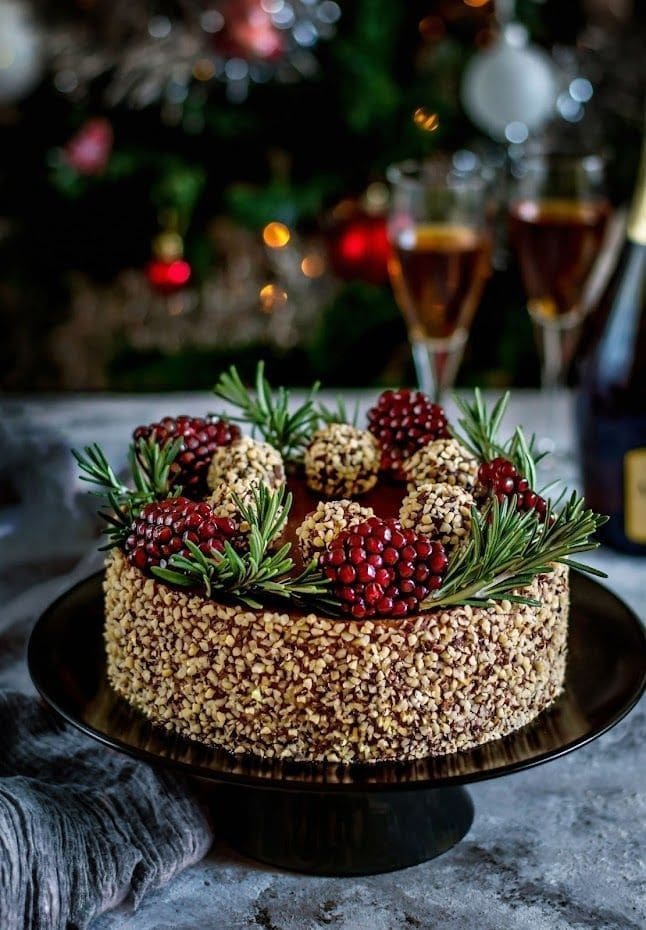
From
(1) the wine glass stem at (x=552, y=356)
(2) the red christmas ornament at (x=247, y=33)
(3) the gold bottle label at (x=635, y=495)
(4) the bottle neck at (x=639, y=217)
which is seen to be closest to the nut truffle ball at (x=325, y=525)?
(3) the gold bottle label at (x=635, y=495)

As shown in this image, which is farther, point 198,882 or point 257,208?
point 257,208

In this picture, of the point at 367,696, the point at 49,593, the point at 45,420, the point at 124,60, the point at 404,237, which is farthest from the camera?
the point at 124,60

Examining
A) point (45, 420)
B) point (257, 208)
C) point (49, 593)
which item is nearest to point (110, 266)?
point (257, 208)

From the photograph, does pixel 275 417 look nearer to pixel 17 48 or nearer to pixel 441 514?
pixel 441 514

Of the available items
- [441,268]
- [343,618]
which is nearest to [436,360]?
[441,268]

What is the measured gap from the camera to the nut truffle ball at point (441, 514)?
958 mm

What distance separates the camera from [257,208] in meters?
2.33

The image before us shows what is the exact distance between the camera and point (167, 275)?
2.44m

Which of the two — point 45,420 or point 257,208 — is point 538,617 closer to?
point 45,420

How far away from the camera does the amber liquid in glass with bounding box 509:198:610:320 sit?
68.9 inches

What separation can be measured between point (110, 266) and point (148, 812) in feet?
5.96

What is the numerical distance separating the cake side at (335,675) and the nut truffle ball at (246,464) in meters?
0.14

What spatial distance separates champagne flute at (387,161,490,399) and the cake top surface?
1.91 feet

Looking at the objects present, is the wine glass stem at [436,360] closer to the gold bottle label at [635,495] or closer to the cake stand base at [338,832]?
the gold bottle label at [635,495]
